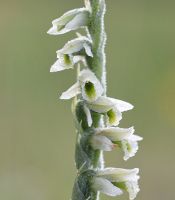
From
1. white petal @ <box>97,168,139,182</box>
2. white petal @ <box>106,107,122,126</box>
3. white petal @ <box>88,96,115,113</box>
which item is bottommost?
white petal @ <box>97,168,139,182</box>

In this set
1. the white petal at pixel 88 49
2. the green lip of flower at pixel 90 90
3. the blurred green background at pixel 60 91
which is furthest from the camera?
the blurred green background at pixel 60 91

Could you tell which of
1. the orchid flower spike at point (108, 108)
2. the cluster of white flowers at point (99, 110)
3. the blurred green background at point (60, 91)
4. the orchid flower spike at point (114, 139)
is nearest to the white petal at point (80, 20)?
the cluster of white flowers at point (99, 110)

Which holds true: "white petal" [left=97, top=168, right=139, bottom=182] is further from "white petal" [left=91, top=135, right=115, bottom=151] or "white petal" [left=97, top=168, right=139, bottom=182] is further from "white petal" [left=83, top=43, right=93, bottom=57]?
"white petal" [left=83, top=43, right=93, bottom=57]

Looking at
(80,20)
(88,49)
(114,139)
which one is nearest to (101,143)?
(114,139)

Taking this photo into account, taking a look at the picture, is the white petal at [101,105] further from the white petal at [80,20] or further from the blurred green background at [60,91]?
the blurred green background at [60,91]

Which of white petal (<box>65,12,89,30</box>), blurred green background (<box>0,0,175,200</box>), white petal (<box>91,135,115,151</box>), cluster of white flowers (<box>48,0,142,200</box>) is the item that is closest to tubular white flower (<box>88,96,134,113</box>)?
cluster of white flowers (<box>48,0,142,200</box>)

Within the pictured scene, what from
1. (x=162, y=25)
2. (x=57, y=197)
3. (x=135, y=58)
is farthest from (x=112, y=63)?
(x=57, y=197)
